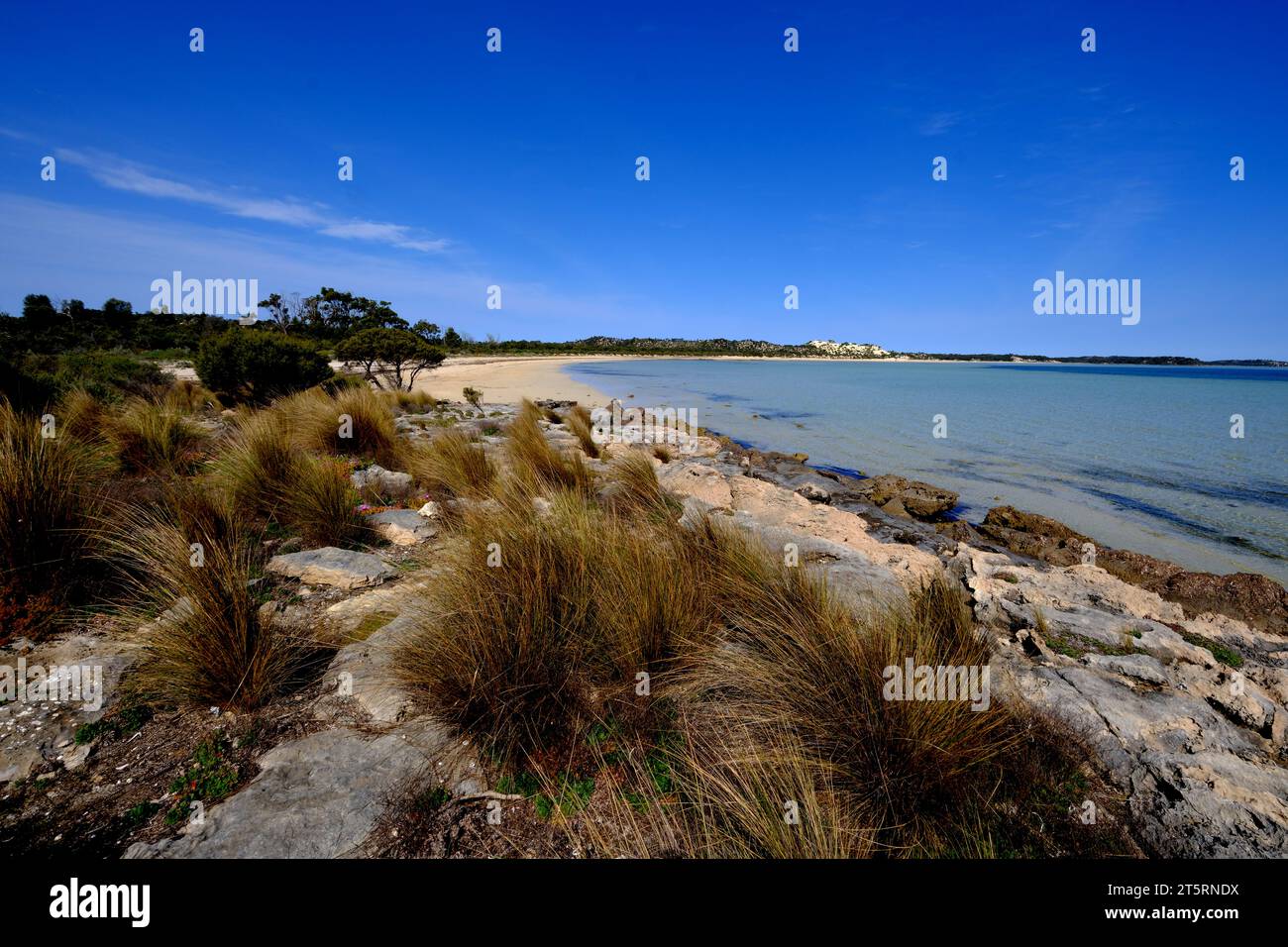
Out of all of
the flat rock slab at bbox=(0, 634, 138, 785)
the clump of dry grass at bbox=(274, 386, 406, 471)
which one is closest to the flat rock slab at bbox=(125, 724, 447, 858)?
the flat rock slab at bbox=(0, 634, 138, 785)

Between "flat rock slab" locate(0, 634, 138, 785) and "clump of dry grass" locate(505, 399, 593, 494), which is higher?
"clump of dry grass" locate(505, 399, 593, 494)

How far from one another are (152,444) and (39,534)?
432 centimetres

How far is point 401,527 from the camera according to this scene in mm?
5324

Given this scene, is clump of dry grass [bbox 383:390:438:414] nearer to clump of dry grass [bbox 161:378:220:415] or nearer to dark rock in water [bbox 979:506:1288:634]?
clump of dry grass [bbox 161:378:220:415]

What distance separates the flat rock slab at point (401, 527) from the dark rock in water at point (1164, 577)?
8329 millimetres

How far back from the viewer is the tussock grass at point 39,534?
3.08m

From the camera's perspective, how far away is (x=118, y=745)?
2.36 metres

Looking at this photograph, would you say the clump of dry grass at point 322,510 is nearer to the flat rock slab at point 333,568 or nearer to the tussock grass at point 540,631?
the flat rock slab at point 333,568

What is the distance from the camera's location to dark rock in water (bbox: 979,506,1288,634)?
5633mm

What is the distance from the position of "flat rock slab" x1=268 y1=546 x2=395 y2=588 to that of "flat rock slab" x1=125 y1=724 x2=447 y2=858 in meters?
1.81

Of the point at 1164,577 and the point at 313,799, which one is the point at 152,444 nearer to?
the point at 313,799

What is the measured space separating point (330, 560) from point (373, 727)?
2.20 m

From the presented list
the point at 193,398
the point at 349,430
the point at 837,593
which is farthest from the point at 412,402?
the point at 837,593
